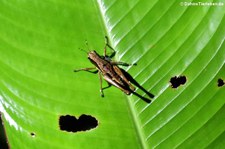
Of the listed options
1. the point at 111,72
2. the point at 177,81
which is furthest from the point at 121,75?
the point at 177,81

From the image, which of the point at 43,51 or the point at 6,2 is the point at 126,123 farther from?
the point at 6,2

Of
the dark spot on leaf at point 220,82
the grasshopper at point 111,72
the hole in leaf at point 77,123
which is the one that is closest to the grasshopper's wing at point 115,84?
the grasshopper at point 111,72

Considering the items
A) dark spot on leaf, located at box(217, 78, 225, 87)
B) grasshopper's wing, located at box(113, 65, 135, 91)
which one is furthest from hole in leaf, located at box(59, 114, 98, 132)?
dark spot on leaf, located at box(217, 78, 225, 87)

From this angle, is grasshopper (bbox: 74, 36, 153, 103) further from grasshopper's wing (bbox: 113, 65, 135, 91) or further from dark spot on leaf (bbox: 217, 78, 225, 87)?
dark spot on leaf (bbox: 217, 78, 225, 87)

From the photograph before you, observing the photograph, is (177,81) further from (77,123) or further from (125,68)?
(77,123)

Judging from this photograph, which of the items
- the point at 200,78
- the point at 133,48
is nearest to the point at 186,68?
the point at 200,78

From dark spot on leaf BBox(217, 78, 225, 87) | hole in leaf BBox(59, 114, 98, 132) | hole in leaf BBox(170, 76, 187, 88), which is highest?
hole in leaf BBox(170, 76, 187, 88)
